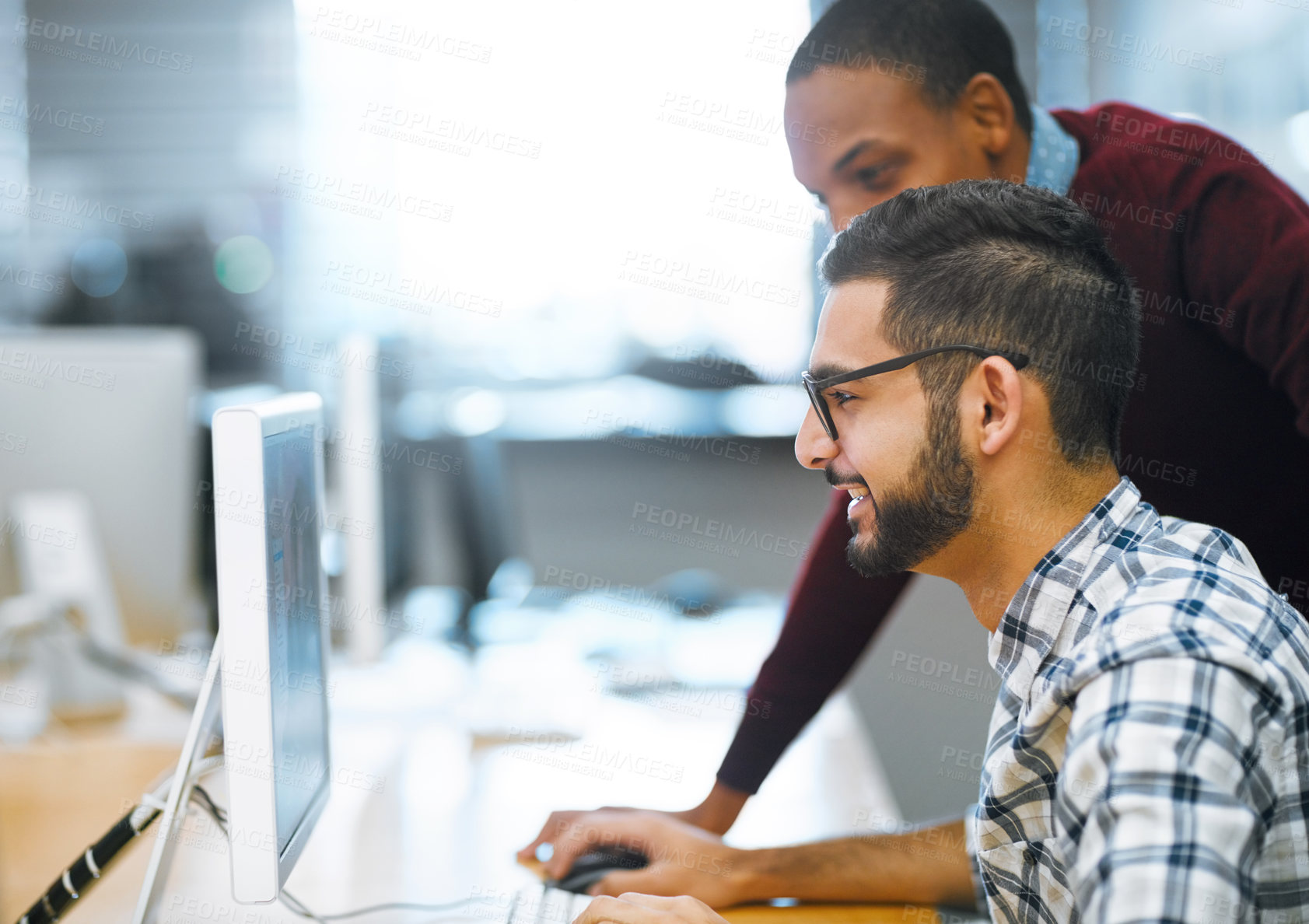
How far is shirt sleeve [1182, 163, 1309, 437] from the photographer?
3.19ft

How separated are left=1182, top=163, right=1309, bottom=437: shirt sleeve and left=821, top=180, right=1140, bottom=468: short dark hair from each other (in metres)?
0.22

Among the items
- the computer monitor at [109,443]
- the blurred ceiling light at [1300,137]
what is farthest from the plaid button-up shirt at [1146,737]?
the blurred ceiling light at [1300,137]

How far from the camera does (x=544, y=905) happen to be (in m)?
0.98

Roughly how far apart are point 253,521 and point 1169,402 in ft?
3.13

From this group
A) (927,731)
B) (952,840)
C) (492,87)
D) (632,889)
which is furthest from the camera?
(492,87)

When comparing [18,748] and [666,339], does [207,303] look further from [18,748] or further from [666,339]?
[18,748]

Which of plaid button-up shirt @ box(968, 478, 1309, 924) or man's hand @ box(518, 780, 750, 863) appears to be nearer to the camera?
plaid button-up shirt @ box(968, 478, 1309, 924)

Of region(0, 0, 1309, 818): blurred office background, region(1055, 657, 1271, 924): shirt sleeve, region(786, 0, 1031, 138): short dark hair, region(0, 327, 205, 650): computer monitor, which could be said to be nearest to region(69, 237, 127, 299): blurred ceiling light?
region(0, 0, 1309, 818): blurred office background

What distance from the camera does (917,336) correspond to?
0.81m

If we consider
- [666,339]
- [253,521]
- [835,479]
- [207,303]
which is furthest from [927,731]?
[207,303]

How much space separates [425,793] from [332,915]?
356 millimetres

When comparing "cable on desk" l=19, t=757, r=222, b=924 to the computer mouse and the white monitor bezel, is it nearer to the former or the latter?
the white monitor bezel

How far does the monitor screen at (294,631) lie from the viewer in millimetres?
788

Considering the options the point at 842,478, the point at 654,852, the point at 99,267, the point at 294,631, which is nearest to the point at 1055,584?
the point at 842,478
